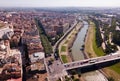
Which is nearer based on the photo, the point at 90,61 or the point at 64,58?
the point at 90,61

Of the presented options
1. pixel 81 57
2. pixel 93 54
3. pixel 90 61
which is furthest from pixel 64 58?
pixel 93 54

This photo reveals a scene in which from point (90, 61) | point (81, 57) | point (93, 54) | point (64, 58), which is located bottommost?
point (81, 57)

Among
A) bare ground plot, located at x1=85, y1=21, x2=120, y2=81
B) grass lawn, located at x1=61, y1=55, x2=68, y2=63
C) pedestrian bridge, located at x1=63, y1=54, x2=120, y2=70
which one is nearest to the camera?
bare ground plot, located at x1=85, y1=21, x2=120, y2=81

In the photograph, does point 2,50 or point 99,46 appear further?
point 99,46

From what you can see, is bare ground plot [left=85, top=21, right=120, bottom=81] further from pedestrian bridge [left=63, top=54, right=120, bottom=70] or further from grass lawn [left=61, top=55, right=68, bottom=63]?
grass lawn [left=61, top=55, right=68, bottom=63]

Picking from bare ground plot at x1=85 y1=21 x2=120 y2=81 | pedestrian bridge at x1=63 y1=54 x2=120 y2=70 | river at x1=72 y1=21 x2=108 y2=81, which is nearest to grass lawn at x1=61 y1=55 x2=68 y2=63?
river at x1=72 y1=21 x2=108 y2=81

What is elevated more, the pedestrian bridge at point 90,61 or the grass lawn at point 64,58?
the pedestrian bridge at point 90,61

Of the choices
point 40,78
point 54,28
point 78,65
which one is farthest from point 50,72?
point 54,28

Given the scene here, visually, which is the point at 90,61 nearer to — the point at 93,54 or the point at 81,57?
the point at 81,57

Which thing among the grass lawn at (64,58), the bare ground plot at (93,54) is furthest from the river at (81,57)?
the grass lawn at (64,58)

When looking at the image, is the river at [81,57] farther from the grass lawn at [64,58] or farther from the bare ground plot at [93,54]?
the grass lawn at [64,58]

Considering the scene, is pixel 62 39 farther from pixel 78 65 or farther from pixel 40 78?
pixel 40 78
